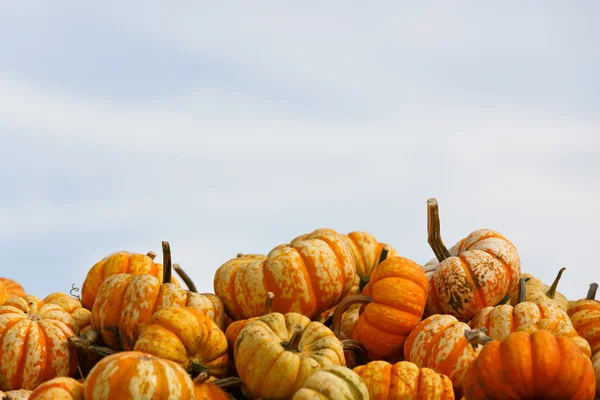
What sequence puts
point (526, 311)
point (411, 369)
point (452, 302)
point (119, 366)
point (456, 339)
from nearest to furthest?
point (119, 366)
point (411, 369)
point (456, 339)
point (526, 311)
point (452, 302)

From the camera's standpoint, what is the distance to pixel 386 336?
20.1 feet

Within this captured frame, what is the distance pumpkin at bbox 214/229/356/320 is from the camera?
20.4 feet

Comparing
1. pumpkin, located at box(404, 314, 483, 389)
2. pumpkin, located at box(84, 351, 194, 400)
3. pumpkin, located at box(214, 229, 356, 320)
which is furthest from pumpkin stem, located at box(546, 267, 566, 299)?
pumpkin, located at box(84, 351, 194, 400)

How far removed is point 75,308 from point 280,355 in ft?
8.92

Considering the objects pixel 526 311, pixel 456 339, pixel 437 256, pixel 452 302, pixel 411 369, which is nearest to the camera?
pixel 411 369

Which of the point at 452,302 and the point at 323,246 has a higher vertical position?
the point at 323,246

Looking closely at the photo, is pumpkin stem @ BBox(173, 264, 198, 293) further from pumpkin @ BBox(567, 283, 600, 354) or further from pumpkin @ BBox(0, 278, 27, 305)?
pumpkin @ BBox(0, 278, 27, 305)

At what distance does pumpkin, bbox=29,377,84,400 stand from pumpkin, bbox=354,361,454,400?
5.72 ft

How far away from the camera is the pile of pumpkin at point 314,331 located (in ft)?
15.4

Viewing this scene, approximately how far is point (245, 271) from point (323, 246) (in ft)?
2.09

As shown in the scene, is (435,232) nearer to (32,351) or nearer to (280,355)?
(280,355)

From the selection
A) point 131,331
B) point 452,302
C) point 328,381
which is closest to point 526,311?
point 452,302

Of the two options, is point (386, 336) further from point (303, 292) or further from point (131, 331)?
point (131, 331)

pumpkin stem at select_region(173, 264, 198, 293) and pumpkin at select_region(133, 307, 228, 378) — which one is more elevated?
pumpkin stem at select_region(173, 264, 198, 293)
